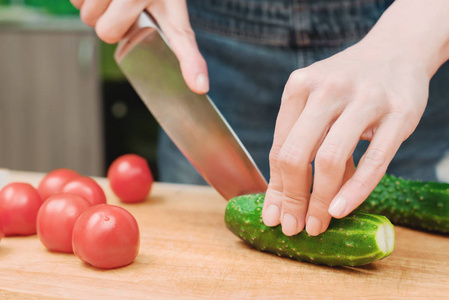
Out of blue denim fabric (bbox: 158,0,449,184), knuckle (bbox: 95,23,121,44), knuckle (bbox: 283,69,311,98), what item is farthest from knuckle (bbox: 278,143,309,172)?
blue denim fabric (bbox: 158,0,449,184)

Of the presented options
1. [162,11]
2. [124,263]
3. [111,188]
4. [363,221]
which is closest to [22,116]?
[111,188]

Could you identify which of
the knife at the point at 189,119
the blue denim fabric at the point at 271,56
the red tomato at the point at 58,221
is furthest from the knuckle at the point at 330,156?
the blue denim fabric at the point at 271,56

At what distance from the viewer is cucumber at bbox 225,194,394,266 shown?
98cm

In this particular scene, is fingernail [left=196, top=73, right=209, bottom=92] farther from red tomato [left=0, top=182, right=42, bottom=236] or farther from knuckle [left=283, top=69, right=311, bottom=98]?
red tomato [left=0, top=182, right=42, bottom=236]

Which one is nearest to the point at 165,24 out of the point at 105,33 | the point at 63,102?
the point at 105,33

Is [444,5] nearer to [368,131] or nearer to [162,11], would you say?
[368,131]

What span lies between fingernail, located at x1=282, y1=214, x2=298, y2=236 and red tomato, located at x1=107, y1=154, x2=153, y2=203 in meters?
0.56

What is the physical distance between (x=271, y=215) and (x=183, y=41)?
19.7 inches

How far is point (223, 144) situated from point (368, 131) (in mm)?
408

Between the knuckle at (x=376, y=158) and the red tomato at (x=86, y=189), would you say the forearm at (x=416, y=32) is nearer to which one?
the knuckle at (x=376, y=158)

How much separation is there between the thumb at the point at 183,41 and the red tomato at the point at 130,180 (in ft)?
1.14

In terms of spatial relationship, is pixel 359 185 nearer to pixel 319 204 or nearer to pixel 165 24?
pixel 319 204

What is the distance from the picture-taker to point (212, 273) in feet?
3.34

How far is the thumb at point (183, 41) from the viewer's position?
1.25m
